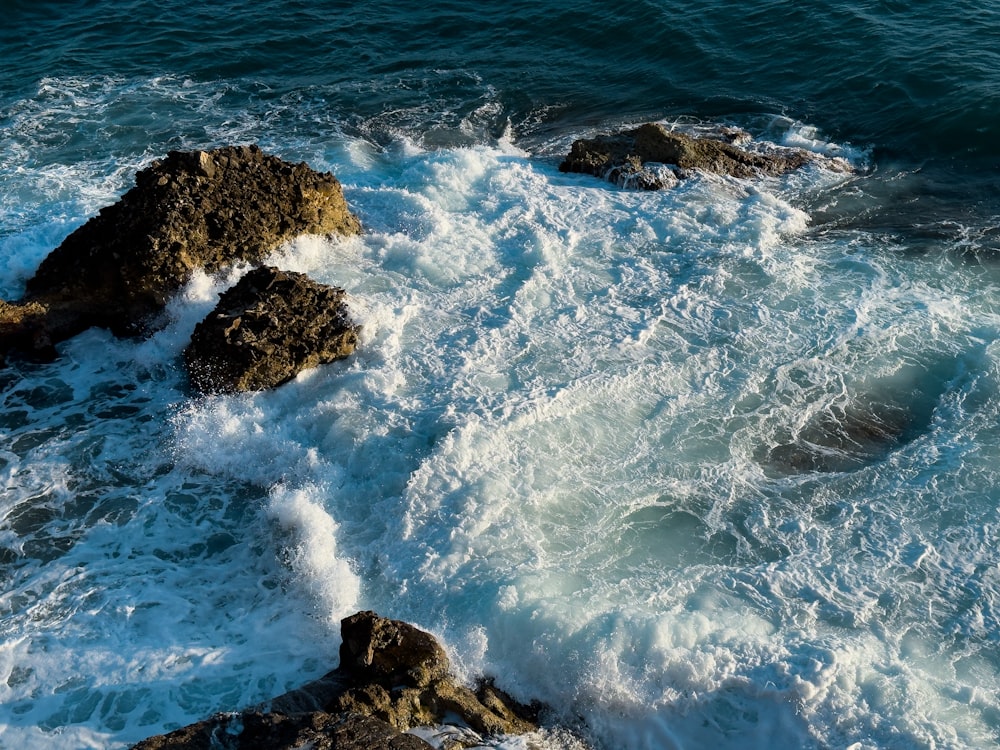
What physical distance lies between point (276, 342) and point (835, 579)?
701 centimetres

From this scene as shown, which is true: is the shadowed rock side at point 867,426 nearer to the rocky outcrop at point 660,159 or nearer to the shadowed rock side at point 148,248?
the rocky outcrop at point 660,159

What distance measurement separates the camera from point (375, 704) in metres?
7.04

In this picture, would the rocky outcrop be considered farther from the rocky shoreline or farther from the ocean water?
the rocky shoreline

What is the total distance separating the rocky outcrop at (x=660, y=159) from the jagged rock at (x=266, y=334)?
6.25 metres

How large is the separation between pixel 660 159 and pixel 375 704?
38.0 feet

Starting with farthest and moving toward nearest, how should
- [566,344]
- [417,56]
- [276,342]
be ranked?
[417,56] < [566,344] < [276,342]

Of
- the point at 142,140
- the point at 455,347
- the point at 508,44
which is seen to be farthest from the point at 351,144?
the point at 455,347

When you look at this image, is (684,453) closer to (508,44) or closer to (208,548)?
(208,548)

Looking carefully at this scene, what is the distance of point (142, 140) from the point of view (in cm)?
1716

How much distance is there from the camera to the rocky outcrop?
50.5ft

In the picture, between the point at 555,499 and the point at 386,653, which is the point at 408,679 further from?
the point at 555,499

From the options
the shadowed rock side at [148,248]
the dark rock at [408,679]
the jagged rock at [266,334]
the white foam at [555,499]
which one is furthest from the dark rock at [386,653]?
the shadowed rock side at [148,248]

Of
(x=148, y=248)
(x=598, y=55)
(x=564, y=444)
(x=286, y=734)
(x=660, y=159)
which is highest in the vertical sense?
(x=148, y=248)

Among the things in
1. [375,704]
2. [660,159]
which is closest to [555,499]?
[375,704]
